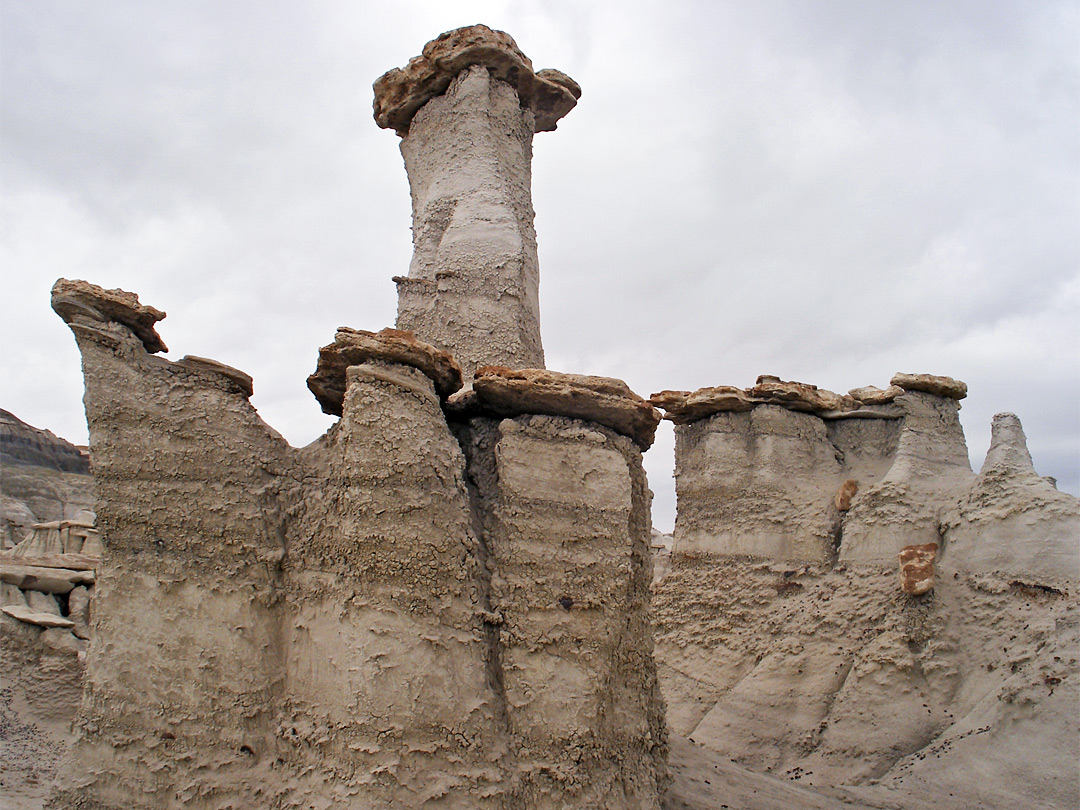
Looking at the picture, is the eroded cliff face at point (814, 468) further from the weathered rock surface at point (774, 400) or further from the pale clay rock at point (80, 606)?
the pale clay rock at point (80, 606)

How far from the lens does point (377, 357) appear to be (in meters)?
4.21

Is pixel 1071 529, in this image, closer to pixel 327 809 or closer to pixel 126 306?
pixel 327 809

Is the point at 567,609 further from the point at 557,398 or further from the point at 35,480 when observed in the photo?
the point at 35,480

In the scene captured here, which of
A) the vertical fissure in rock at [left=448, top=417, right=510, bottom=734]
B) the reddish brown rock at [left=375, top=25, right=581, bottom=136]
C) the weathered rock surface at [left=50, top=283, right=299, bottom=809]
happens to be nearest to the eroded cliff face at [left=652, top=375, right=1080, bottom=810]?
the reddish brown rock at [left=375, top=25, right=581, bottom=136]

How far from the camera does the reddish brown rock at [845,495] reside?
905cm

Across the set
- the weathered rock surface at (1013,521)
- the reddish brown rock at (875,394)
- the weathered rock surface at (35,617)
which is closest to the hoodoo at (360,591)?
the weathered rock surface at (35,617)

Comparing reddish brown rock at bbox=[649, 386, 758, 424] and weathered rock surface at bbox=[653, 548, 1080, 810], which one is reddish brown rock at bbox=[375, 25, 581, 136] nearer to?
reddish brown rock at bbox=[649, 386, 758, 424]

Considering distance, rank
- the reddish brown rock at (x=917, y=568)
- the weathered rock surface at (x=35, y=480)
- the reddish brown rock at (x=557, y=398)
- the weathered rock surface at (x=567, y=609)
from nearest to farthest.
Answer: the weathered rock surface at (x=567, y=609)
the reddish brown rock at (x=557, y=398)
the reddish brown rock at (x=917, y=568)
the weathered rock surface at (x=35, y=480)

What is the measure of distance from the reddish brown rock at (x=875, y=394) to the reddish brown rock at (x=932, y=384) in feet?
0.39

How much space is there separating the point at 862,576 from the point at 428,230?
598cm

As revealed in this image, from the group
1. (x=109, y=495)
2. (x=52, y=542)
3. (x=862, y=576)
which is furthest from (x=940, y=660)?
(x=52, y=542)

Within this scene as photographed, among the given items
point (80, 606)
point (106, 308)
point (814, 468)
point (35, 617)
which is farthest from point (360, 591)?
point (814, 468)

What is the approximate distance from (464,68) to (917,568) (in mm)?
6808

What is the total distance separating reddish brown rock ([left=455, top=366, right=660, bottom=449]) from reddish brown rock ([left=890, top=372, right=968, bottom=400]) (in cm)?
594
